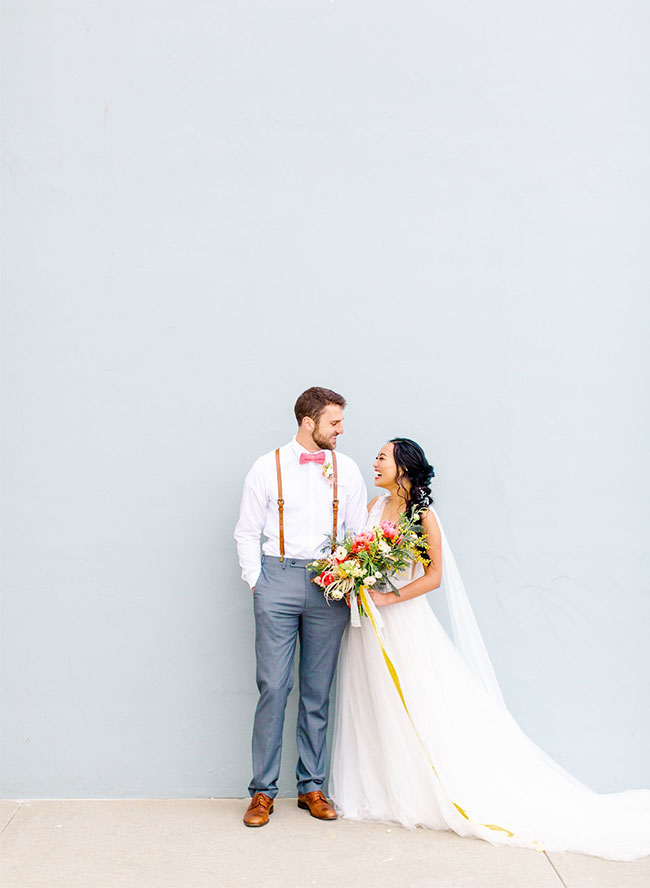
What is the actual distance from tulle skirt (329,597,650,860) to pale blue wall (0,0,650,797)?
420mm

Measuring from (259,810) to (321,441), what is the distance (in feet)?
5.91

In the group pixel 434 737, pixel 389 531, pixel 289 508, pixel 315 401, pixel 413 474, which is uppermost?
pixel 315 401

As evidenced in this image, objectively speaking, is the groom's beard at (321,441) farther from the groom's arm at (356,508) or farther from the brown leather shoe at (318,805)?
the brown leather shoe at (318,805)

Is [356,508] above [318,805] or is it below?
above

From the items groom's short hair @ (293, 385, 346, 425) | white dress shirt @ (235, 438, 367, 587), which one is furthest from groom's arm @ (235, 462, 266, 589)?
groom's short hair @ (293, 385, 346, 425)

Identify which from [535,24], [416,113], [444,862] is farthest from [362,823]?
[535,24]

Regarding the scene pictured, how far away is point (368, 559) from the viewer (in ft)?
13.8

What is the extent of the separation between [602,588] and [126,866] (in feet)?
8.95

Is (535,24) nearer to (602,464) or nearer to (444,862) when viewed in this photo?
(602,464)

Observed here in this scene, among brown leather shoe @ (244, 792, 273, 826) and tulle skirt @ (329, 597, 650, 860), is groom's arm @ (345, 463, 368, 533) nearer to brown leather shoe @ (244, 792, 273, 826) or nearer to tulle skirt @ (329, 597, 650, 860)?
tulle skirt @ (329, 597, 650, 860)

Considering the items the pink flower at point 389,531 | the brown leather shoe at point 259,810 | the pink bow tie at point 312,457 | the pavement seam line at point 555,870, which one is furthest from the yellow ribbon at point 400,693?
the brown leather shoe at point 259,810

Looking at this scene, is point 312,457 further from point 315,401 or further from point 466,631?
point 466,631

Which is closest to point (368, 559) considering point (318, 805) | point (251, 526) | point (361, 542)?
point (361, 542)

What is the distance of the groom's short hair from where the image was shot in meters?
4.39
